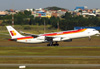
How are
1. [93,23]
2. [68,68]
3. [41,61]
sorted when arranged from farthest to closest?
[93,23] → [41,61] → [68,68]

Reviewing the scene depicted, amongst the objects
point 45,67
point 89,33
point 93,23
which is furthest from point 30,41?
point 93,23

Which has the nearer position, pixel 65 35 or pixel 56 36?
pixel 65 35

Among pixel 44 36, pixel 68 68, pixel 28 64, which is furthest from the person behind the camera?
pixel 44 36

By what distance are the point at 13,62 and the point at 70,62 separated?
7.74 meters

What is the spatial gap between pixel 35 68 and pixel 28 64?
3.36 meters

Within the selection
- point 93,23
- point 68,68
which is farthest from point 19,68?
point 93,23

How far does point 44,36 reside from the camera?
69.7m

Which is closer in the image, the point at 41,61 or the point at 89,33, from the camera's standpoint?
the point at 41,61

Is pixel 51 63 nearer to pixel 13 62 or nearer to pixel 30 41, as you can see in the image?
pixel 13 62

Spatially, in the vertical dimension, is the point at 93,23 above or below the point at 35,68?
below

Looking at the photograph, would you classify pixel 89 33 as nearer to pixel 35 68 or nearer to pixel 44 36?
pixel 44 36

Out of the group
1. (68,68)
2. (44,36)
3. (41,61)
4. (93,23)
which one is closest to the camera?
(68,68)

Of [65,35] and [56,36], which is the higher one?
[65,35]

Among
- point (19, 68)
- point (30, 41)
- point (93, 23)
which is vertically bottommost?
point (93, 23)
